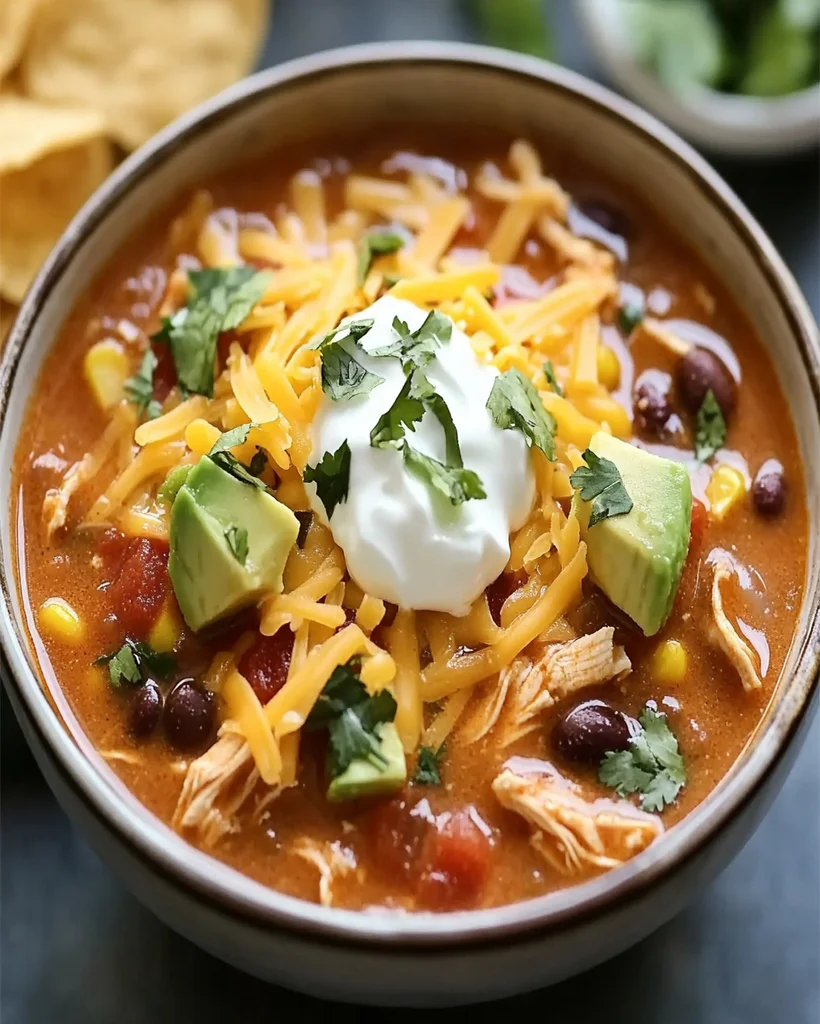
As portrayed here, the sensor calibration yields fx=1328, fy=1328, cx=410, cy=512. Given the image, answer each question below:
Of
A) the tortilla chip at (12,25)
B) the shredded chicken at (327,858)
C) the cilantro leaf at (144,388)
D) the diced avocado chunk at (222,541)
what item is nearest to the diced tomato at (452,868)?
the shredded chicken at (327,858)

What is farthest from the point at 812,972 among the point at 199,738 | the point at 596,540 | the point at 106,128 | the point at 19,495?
the point at 106,128

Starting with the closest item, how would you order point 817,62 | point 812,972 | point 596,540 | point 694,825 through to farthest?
1. point 694,825
2. point 596,540
3. point 812,972
4. point 817,62

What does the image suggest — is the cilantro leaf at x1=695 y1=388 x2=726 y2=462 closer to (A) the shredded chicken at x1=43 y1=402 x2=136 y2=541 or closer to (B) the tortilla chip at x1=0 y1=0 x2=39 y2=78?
(A) the shredded chicken at x1=43 y1=402 x2=136 y2=541

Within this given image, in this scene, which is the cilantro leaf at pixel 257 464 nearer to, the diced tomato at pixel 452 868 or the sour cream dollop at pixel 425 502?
the sour cream dollop at pixel 425 502

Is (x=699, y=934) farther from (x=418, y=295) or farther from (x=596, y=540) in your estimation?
(x=418, y=295)

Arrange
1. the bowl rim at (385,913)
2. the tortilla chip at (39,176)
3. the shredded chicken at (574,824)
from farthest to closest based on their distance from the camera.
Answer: the tortilla chip at (39,176), the shredded chicken at (574,824), the bowl rim at (385,913)

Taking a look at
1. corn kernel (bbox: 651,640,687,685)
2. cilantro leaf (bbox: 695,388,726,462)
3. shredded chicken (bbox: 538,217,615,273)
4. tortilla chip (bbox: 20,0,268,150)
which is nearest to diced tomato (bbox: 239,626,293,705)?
corn kernel (bbox: 651,640,687,685)

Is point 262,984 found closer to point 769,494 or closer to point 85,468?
point 85,468
